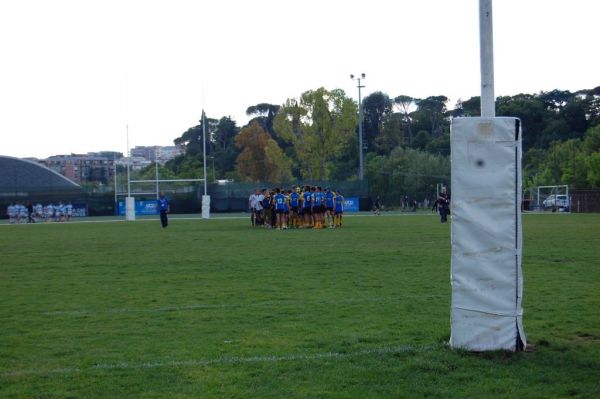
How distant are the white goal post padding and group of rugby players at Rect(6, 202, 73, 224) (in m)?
46.9

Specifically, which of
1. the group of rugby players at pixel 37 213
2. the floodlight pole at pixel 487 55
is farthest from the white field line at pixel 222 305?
the group of rugby players at pixel 37 213

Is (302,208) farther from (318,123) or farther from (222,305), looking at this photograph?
(318,123)

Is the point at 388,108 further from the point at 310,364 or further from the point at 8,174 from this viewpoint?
the point at 310,364

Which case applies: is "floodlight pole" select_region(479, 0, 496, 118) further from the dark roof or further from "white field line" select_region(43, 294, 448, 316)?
the dark roof

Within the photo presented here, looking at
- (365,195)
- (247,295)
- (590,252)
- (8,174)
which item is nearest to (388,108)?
(365,195)

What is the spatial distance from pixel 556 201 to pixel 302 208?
32.6 metres

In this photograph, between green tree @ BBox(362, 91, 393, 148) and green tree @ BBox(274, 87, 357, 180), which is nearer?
green tree @ BBox(274, 87, 357, 180)

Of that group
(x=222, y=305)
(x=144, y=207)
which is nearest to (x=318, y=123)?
(x=144, y=207)

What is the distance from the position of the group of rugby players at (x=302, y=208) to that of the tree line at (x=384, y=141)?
38.4m

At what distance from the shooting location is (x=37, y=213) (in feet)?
172

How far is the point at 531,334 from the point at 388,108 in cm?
9760

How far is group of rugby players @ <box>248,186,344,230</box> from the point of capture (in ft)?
103

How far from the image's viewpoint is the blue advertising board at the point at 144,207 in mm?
57938

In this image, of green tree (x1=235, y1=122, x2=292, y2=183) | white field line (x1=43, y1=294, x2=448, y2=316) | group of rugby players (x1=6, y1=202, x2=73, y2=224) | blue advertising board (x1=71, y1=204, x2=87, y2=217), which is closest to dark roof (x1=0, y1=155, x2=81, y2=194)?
blue advertising board (x1=71, y1=204, x2=87, y2=217)
